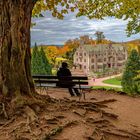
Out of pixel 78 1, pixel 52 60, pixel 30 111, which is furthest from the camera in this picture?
pixel 52 60

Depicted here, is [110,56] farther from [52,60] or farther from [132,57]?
[132,57]

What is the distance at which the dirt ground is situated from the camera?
7480 millimetres

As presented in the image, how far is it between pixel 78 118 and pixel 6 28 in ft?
9.84

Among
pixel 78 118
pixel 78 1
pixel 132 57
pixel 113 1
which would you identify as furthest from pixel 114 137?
pixel 132 57

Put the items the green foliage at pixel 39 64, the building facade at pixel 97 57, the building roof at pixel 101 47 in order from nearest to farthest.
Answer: the green foliage at pixel 39 64 → the building roof at pixel 101 47 → the building facade at pixel 97 57

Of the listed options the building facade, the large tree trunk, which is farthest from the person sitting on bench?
the building facade

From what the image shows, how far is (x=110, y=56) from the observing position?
103938 mm

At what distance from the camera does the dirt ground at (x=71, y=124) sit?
7.48 meters

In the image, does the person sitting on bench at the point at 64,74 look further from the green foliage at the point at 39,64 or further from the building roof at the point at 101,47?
the building roof at the point at 101,47

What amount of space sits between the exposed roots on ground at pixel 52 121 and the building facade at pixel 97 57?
8571cm

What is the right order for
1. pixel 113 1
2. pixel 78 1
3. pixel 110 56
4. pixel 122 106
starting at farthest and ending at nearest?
1. pixel 110 56
2. pixel 113 1
3. pixel 78 1
4. pixel 122 106

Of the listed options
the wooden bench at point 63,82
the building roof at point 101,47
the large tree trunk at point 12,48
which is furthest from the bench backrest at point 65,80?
the building roof at point 101,47

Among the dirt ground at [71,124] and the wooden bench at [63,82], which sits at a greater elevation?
the wooden bench at [63,82]

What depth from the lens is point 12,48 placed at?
919 cm
